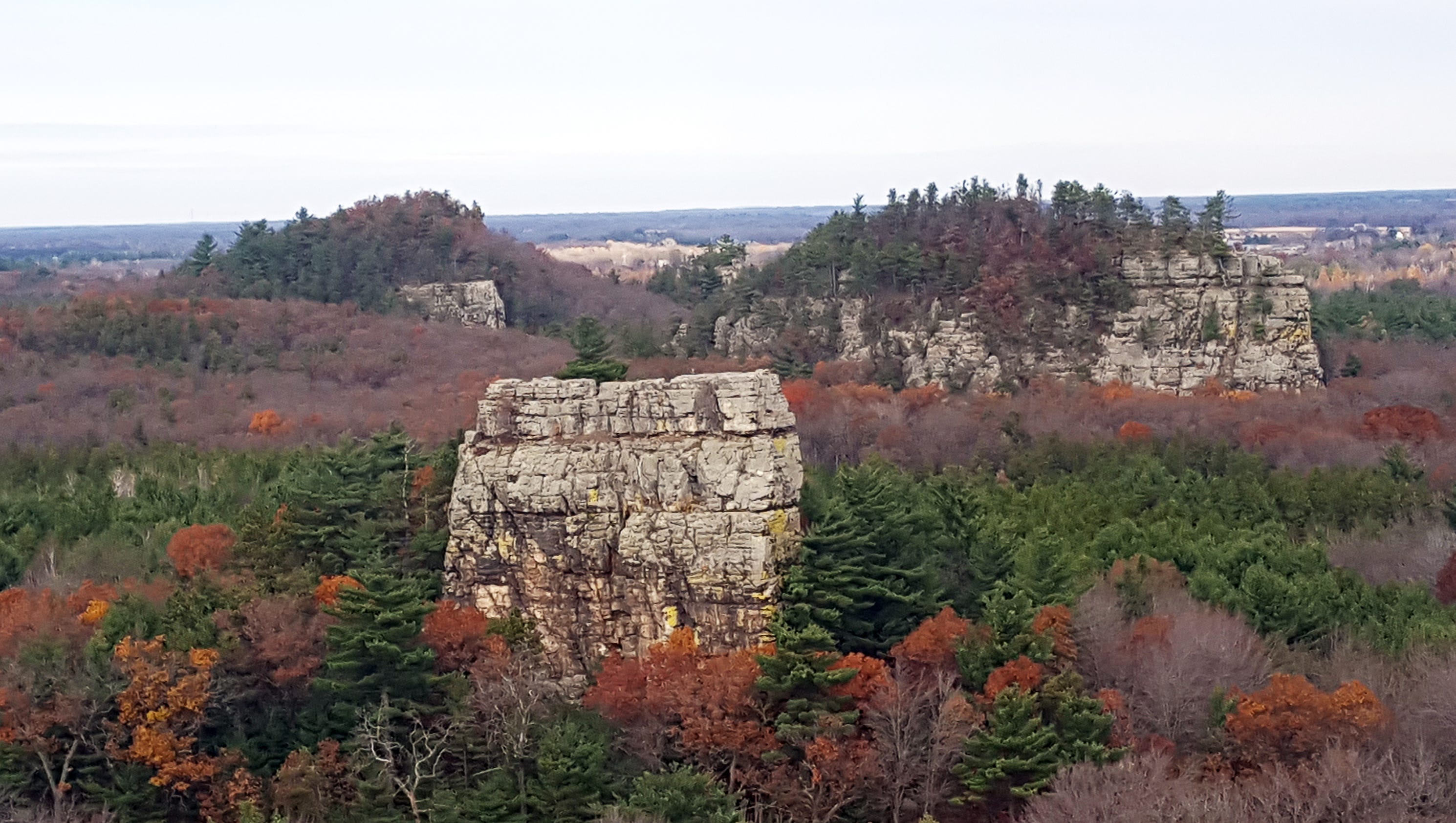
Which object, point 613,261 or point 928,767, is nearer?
point 928,767

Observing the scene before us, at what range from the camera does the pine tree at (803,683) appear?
26.9 m

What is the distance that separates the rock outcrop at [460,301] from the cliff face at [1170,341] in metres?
22.8

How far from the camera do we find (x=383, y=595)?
94.7 ft

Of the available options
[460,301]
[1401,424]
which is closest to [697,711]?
[1401,424]

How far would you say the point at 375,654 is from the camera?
Answer: 28.4 meters

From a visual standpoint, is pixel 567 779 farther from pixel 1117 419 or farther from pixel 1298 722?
pixel 1117 419

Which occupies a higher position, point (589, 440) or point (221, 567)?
point (589, 440)

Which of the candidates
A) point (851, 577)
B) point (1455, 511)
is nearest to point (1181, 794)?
point (851, 577)

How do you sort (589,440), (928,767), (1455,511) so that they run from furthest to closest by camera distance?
(1455,511), (589,440), (928,767)

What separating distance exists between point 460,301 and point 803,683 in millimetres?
49048

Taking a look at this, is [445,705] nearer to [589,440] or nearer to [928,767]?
[589,440]

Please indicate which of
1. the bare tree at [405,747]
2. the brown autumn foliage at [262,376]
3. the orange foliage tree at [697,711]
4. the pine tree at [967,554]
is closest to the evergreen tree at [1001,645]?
the pine tree at [967,554]

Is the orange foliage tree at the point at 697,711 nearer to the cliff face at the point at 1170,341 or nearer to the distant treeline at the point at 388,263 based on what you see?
the cliff face at the point at 1170,341

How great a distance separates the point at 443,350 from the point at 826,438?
879 inches
